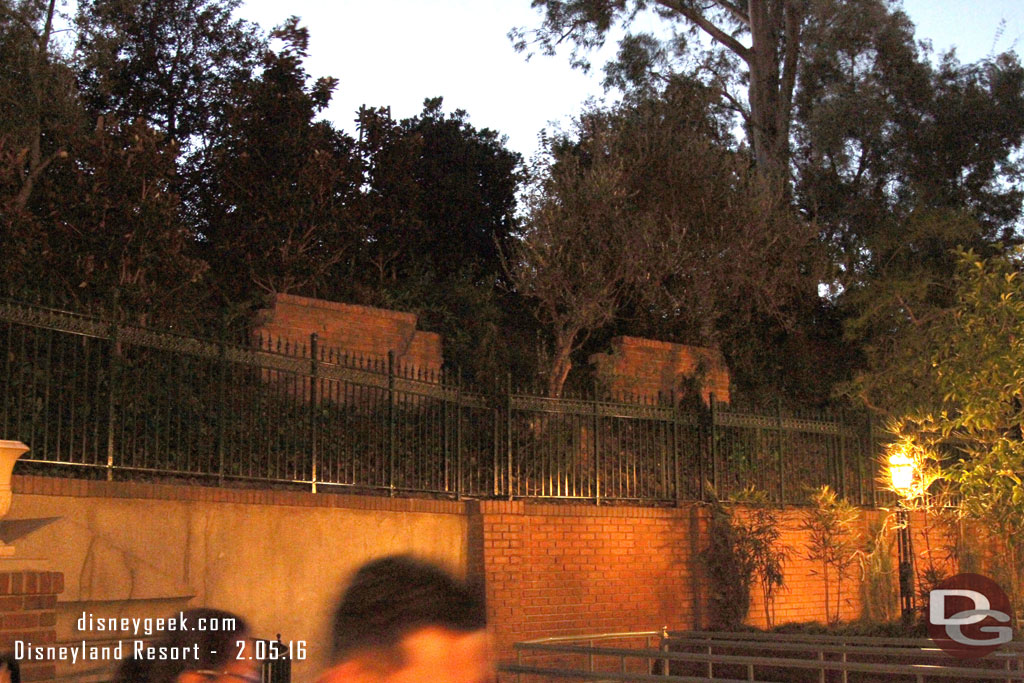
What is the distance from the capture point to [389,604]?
9.58 ft

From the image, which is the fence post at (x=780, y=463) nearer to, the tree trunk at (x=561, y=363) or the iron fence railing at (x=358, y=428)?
the iron fence railing at (x=358, y=428)

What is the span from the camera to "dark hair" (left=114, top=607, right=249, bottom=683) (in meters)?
3.57

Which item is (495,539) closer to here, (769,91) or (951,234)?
(951,234)

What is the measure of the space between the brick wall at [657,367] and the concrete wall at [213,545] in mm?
5947

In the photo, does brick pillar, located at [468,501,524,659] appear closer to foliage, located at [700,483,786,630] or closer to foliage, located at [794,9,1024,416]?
foliage, located at [700,483,786,630]

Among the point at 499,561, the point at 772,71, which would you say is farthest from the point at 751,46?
the point at 499,561

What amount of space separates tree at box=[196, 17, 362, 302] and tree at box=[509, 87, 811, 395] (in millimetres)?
2659

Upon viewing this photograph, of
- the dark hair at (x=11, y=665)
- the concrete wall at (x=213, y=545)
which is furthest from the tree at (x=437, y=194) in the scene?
the dark hair at (x=11, y=665)

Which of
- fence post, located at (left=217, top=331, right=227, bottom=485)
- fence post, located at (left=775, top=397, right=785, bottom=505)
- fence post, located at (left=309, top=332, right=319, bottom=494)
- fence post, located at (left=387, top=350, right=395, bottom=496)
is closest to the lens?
fence post, located at (left=217, top=331, right=227, bottom=485)

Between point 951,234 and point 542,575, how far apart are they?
10311mm

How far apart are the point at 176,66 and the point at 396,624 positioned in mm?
18032

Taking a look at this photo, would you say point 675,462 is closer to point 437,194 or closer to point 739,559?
point 739,559

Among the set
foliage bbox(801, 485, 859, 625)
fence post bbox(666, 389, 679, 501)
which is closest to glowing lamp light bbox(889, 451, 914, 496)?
foliage bbox(801, 485, 859, 625)

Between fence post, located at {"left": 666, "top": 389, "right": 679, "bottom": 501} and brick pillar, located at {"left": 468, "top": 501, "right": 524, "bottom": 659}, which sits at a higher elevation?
fence post, located at {"left": 666, "top": 389, "right": 679, "bottom": 501}
